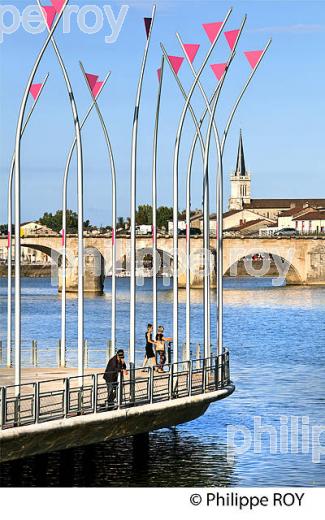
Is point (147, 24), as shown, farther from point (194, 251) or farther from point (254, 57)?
point (194, 251)

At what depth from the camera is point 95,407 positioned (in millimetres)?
Result: 31578

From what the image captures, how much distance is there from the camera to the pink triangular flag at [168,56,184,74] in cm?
3900

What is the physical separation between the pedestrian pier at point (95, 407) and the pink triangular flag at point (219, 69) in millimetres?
7816

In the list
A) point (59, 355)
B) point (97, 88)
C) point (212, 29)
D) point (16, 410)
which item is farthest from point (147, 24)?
point (59, 355)

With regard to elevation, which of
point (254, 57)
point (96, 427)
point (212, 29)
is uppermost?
point (212, 29)

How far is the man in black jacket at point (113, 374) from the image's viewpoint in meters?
32.5

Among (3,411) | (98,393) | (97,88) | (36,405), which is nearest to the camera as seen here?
(3,411)

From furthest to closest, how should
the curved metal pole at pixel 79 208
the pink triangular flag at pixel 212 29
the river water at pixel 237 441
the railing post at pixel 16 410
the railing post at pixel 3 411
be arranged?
the pink triangular flag at pixel 212 29
the river water at pixel 237 441
the curved metal pole at pixel 79 208
the railing post at pixel 16 410
the railing post at pixel 3 411

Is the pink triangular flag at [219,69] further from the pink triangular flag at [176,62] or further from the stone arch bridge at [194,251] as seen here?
the stone arch bridge at [194,251]

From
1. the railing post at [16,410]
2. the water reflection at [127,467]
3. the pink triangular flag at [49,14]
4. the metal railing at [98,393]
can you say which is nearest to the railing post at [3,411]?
the metal railing at [98,393]

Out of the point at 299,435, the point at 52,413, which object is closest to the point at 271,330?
the point at 299,435

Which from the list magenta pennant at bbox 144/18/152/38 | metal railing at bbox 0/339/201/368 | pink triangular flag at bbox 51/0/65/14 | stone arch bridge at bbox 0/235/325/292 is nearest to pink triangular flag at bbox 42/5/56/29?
pink triangular flag at bbox 51/0/65/14

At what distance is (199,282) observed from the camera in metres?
161

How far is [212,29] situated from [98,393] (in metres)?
11.4
